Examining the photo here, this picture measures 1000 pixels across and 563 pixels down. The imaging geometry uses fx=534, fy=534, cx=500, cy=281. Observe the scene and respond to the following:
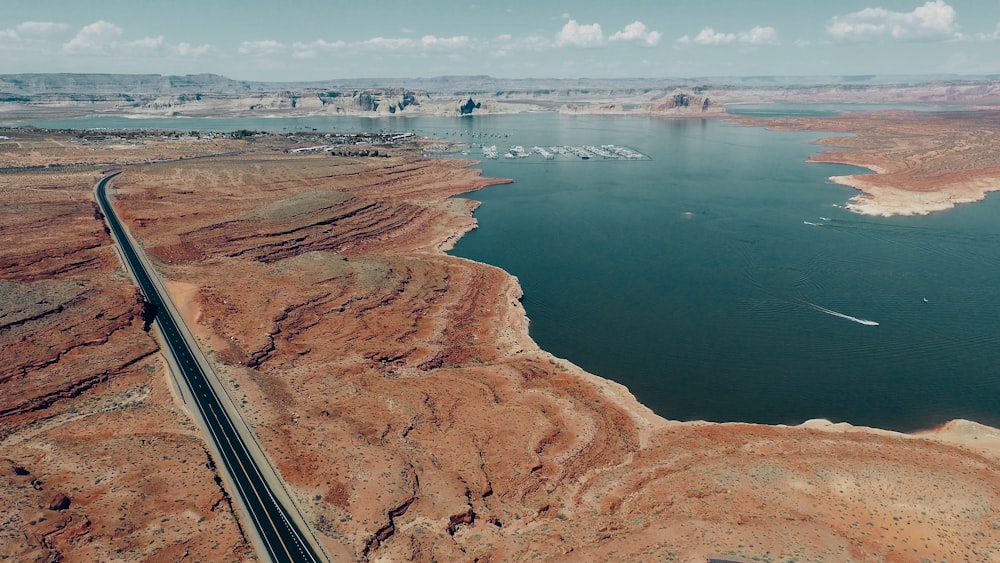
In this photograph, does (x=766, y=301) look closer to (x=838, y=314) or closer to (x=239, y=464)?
(x=838, y=314)

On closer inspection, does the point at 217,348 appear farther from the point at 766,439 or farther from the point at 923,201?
the point at 923,201

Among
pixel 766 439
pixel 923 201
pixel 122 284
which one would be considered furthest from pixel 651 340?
pixel 923 201

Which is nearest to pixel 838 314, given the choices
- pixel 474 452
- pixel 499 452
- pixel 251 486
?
pixel 499 452

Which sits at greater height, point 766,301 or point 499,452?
point 766,301

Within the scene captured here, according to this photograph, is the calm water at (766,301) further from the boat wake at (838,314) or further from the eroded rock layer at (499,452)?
the eroded rock layer at (499,452)

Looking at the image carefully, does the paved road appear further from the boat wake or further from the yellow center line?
the boat wake

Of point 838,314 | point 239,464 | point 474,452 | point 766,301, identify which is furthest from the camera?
point 766,301
